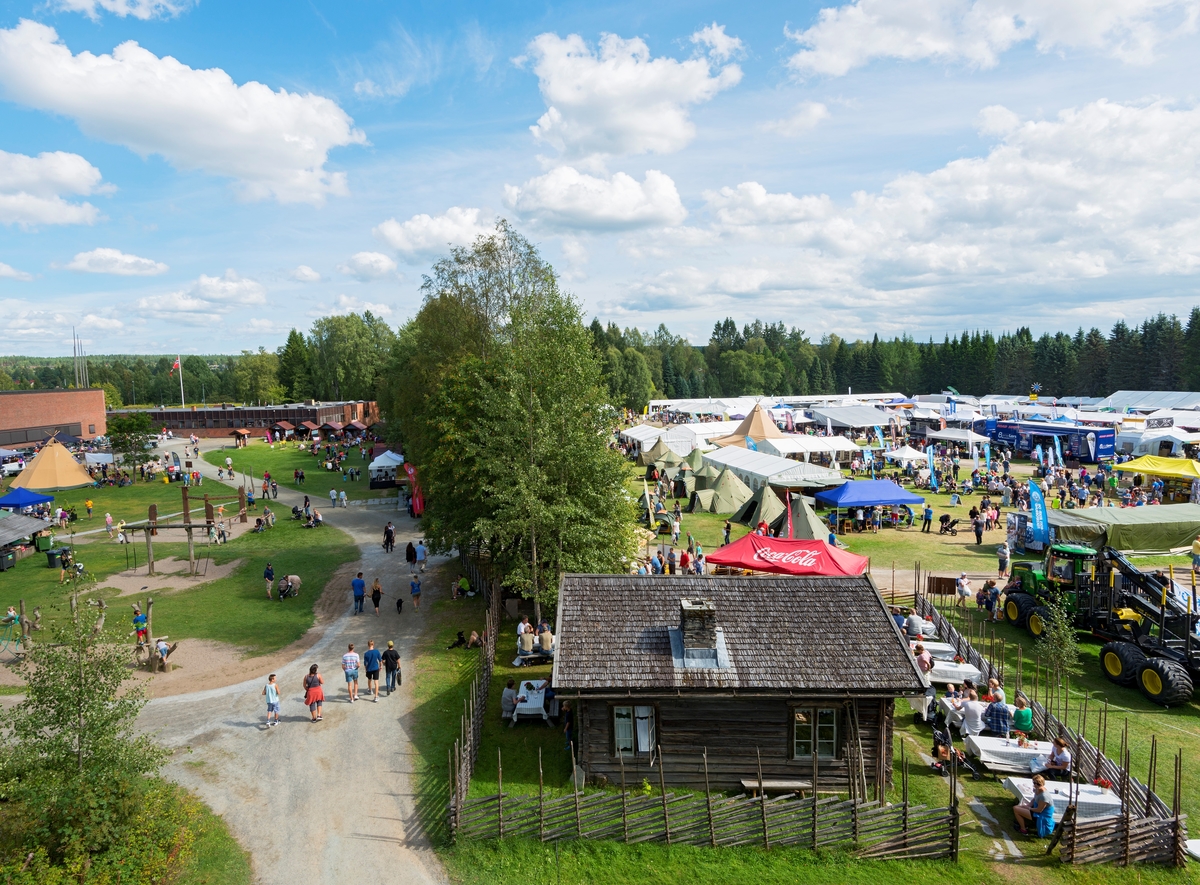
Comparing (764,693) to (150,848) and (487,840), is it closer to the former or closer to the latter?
(487,840)

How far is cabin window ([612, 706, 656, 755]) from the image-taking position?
1158cm

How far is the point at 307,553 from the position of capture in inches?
1164

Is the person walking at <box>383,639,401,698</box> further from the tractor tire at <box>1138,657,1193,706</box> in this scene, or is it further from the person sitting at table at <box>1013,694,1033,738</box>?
the tractor tire at <box>1138,657,1193,706</box>

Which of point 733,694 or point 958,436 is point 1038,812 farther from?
point 958,436

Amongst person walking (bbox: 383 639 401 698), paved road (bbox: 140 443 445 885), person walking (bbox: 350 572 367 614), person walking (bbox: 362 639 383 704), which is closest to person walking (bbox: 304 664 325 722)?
paved road (bbox: 140 443 445 885)

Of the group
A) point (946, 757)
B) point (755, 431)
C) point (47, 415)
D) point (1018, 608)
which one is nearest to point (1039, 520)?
point (1018, 608)

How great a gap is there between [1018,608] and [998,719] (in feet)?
24.1

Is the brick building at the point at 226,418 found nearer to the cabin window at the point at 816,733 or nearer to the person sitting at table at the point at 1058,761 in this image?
the cabin window at the point at 816,733

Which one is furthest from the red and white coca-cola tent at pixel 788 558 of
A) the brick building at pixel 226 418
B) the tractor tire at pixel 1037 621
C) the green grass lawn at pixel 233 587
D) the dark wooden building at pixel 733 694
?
the brick building at pixel 226 418

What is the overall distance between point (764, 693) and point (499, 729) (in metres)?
5.78

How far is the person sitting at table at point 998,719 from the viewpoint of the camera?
12.4 meters

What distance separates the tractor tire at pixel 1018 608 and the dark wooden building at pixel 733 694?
8.87 meters

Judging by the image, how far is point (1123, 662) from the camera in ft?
48.7

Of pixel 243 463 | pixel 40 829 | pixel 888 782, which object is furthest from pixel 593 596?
pixel 243 463
